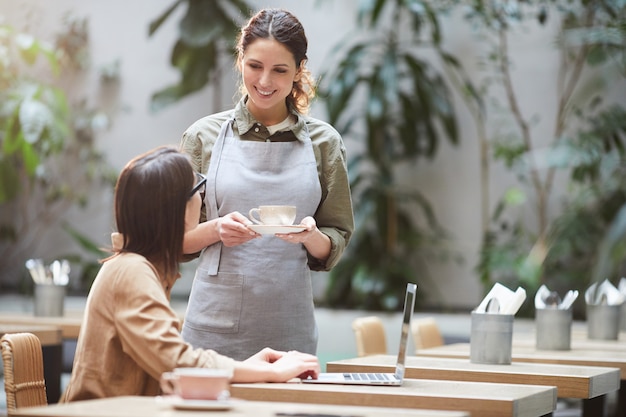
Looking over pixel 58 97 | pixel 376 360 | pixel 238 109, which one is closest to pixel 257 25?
pixel 238 109

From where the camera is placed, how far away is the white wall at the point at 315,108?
24.0 feet

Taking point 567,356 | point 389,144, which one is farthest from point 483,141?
point 567,356

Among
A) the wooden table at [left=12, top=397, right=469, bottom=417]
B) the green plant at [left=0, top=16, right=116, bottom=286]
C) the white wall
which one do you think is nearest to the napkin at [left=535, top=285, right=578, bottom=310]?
the wooden table at [left=12, top=397, right=469, bottom=417]

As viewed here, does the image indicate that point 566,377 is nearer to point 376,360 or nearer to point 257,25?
point 376,360

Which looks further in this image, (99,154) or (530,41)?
(99,154)

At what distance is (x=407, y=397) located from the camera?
6.72 feet

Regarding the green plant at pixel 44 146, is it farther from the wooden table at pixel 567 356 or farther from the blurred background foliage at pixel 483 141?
the wooden table at pixel 567 356

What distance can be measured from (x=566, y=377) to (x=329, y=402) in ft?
2.58

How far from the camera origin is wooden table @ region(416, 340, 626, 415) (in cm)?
313

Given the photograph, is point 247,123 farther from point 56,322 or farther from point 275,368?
point 56,322

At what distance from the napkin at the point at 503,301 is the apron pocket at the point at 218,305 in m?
0.69

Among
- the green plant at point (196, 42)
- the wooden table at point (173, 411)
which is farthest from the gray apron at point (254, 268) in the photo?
the green plant at point (196, 42)

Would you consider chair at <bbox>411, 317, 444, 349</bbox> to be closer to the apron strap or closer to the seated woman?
Result: the apron strap

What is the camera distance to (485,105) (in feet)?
24.2
